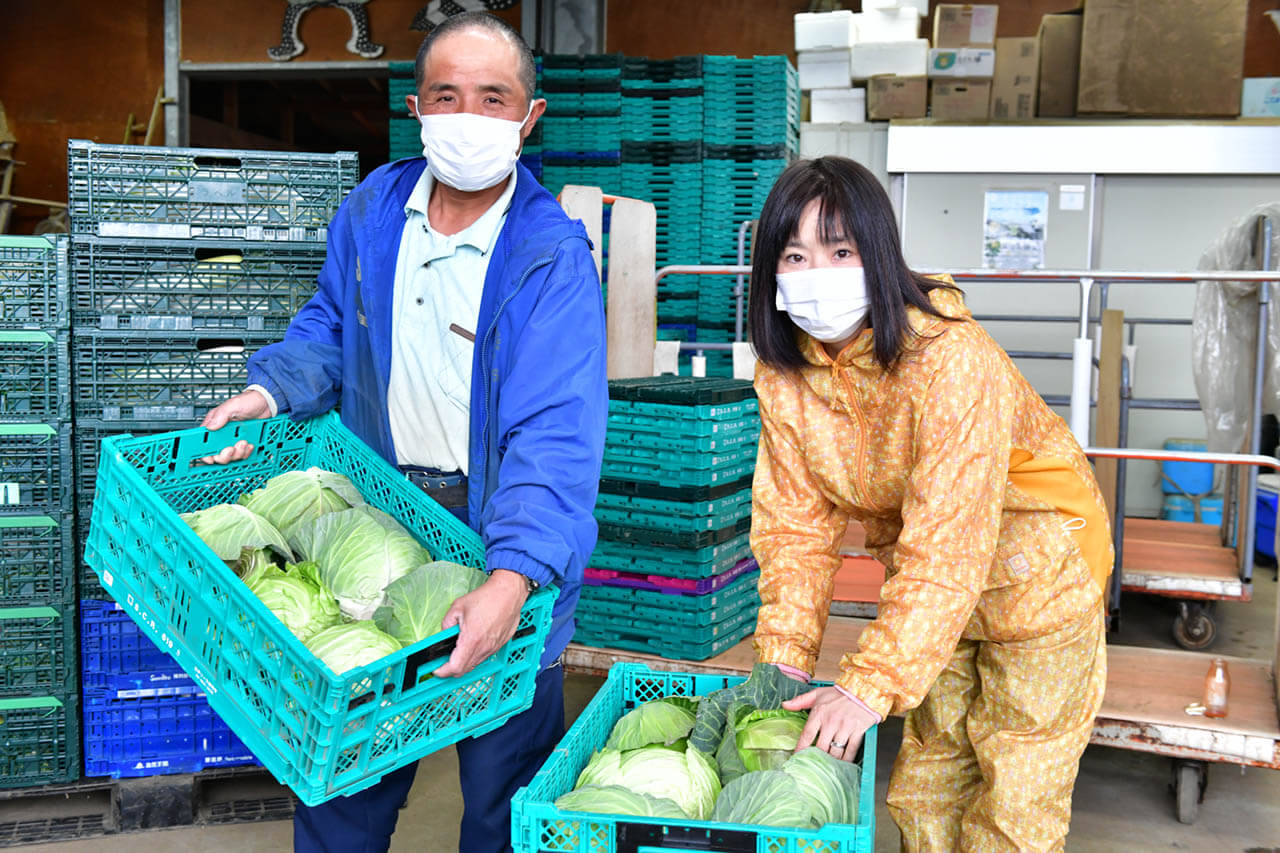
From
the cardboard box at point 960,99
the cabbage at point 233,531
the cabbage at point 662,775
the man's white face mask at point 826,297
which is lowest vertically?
the cabbage at point 662,775

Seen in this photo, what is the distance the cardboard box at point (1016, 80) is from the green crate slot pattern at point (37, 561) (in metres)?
6.70

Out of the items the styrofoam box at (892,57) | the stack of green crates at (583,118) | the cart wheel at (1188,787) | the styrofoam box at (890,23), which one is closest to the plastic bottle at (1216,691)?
the cart wheel at (1188,787)

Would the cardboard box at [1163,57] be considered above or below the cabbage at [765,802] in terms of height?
above

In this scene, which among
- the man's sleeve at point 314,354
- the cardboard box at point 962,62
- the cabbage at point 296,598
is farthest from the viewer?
the cardboard box at point 962,62

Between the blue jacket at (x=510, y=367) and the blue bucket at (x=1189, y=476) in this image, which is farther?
the blue bucket at (x=1189, y=476)

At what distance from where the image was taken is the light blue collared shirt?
2.02 meters

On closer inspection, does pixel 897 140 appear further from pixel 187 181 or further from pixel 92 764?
pixel 92 764

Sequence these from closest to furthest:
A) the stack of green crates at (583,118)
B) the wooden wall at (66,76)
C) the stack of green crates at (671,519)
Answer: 1. the stack of green crates at (671,519)
2. the stack of green crates at (583,118)
3. the wooden wall at (66,76)

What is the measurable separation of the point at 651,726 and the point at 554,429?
501 millimetres

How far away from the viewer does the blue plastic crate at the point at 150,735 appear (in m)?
3.50

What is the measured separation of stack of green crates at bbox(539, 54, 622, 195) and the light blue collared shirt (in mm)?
4752

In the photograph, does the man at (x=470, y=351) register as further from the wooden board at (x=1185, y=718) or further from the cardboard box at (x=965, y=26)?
the cardboard box at (x=965, y=26)

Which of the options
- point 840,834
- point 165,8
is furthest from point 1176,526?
point 165,8

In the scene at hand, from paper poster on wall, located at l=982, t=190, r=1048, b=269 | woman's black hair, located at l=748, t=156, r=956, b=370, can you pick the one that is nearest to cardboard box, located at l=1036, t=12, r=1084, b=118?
paper poster on wall, located at l=982, t=190, r=1048, b=269
